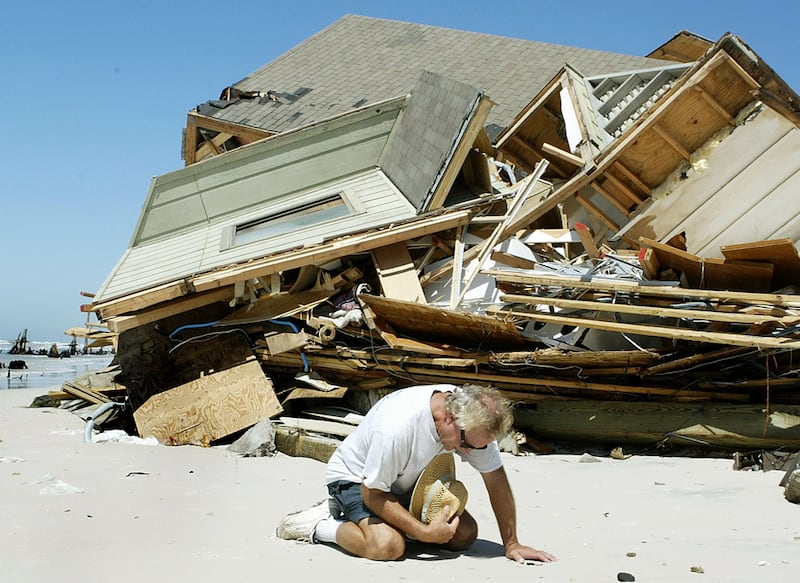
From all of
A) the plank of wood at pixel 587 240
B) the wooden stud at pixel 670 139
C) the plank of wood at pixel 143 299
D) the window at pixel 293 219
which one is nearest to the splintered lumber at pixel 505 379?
the plank of wood at pixel 143 299

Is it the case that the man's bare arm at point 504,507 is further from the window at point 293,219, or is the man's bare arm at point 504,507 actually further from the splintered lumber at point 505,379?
the window at point 293,219

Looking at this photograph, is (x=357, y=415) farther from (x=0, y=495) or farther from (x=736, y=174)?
(x=736, y=174)

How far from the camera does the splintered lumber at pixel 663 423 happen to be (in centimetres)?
716

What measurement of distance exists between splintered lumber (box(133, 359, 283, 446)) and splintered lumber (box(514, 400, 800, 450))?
2.73 metres

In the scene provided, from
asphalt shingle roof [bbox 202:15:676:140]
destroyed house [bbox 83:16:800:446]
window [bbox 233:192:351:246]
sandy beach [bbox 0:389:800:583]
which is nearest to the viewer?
sandy beach [bbox 0:389:800:583]

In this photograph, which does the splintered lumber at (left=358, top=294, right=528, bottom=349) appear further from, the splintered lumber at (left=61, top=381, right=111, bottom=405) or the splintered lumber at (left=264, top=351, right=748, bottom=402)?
the splintered lumber at (left=61, top=381, right=111, bottom=405)

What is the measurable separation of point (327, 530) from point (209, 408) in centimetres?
480

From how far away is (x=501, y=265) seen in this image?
10062mm

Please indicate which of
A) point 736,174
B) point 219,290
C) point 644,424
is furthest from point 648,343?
point 219,290

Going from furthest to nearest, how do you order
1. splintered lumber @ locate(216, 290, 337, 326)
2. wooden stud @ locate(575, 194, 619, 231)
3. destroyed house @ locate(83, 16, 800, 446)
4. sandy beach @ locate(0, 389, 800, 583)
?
1. wooden stud @ locate(575, 194, 619, 231)
2. splintered lumber @ locate(216, 290, 337, 326)
3. destroyed house @ locate(83, 16, 800, 446)
4. sandy beach @ locate(0, 389, 800, 583)

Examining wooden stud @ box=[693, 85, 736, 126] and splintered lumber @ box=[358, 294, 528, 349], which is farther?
wooden stud @ box=[693, 85, 736, 126]

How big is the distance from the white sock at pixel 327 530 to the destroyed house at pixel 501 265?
3.67 meters

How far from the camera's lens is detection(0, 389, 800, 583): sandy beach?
13.3ft

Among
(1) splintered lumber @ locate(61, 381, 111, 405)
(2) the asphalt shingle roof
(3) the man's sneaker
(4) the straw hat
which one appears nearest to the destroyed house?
(1) splintered lumber @ locate(61, 381, 111, 405)
